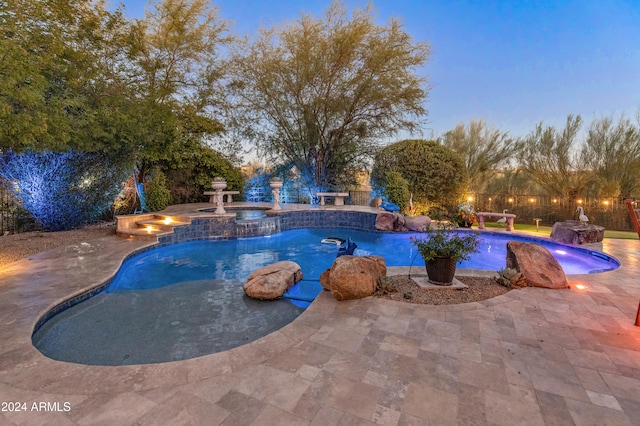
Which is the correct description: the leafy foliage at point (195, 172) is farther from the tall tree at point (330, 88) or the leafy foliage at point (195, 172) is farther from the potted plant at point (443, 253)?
the potted plant at point (443, 253)

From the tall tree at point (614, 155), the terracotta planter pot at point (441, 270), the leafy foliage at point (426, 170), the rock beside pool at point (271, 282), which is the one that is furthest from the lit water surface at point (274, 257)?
the tall tree at point (614, 155)

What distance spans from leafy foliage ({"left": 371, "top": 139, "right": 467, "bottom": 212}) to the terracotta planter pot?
7.82m

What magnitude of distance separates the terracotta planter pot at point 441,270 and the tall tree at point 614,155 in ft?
32.9

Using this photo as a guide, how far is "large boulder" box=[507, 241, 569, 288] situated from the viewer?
3.98 metres

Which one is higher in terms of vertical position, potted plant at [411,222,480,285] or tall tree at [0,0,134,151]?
tall tree at [0,0,134,151]

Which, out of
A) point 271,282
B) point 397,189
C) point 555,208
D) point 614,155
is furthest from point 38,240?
point 614,155

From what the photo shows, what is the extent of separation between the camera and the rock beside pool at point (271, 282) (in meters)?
4.27

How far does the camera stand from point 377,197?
12367 millimetres

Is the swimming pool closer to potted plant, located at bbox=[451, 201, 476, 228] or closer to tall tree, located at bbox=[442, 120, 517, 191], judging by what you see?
potted plant, located at bbox=[451, 201, 476, 228]

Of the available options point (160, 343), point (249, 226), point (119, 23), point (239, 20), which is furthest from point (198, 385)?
point (239, 20)

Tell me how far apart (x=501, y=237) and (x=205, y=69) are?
11.6 meters

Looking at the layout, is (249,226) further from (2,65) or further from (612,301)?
(612,301)

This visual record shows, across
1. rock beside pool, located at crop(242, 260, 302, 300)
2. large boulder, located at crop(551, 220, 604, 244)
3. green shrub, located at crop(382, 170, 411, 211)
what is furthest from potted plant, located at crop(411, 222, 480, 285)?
green shrub, located at crop(382, 170, 411, 211)

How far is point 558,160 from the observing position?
35.2 ft
